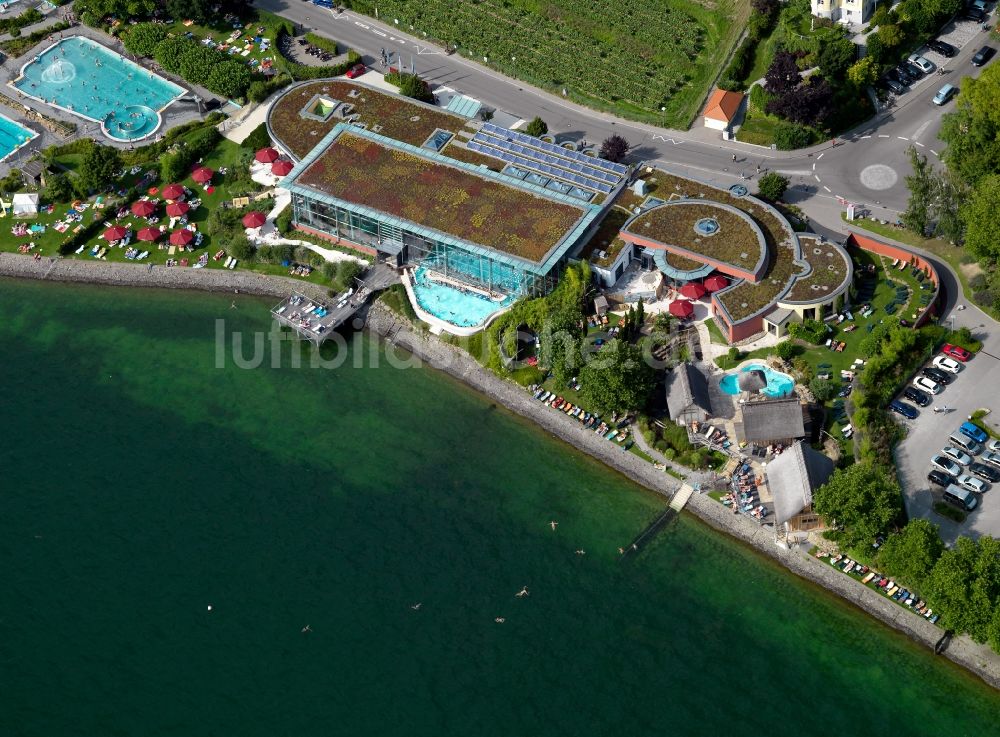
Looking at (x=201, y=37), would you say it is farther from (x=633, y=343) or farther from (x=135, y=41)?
(x=633, y=343)

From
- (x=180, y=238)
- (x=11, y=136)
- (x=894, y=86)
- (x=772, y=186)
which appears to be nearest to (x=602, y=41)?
(x=894, y=86)

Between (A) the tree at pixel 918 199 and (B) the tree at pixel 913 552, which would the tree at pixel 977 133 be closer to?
(A) the tree at pixel 918 199

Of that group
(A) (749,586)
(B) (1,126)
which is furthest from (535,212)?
(B) (1,126)

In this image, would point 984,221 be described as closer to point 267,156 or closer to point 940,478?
point 940,478

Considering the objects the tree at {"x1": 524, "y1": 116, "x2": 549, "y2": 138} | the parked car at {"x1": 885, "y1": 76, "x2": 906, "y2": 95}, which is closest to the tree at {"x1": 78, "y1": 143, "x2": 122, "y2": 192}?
the tree at {"x1": 524, "y1": 116, "x2": 549, "y2": 138}

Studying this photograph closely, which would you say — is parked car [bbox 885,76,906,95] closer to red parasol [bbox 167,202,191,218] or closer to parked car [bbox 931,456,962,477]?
parked car [bbox 931,456,962,477]

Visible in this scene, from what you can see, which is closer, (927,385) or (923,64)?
(927,385)

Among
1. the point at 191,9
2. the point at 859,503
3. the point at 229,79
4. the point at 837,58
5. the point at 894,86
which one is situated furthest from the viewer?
the point at 191,9
